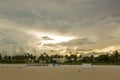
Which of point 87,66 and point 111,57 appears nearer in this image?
point 87,66

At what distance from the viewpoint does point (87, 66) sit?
144500mm

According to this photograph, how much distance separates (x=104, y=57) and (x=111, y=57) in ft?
15.2

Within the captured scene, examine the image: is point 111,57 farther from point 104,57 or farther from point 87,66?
point 87,66

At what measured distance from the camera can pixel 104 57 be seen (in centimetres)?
19962

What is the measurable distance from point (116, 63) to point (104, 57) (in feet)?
29.7

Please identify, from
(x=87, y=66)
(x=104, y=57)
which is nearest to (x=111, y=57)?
(x=104, y=57)

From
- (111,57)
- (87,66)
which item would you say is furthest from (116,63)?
(87,66)

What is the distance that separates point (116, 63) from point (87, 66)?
60.7 meters

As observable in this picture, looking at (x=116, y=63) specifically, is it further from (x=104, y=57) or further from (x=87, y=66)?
(x=87, y=66)

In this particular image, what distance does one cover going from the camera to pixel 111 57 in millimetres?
199125

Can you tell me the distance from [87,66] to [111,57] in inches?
2306

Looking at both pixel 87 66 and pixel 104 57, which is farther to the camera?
pixel 104 57

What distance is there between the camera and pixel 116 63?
7869 inches
